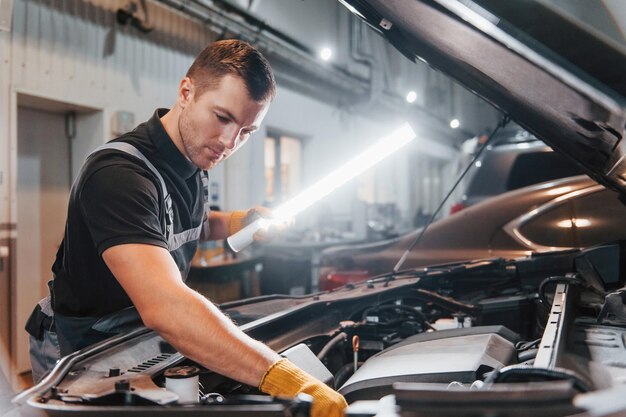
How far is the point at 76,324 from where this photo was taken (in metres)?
1.64

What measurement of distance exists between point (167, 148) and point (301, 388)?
0.99m

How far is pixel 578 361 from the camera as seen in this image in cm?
117

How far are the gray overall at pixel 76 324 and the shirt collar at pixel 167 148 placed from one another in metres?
0.10

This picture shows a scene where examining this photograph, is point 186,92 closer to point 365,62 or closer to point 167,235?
point 167,235

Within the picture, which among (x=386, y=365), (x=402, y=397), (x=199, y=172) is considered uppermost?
(x=199, y=172)

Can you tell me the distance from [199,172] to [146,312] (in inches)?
35.5

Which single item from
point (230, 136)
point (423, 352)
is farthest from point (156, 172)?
point (423, 352)

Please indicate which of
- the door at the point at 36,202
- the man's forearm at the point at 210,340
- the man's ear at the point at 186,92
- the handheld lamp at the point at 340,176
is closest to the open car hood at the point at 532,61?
the handheld lamp at the point at 340,176

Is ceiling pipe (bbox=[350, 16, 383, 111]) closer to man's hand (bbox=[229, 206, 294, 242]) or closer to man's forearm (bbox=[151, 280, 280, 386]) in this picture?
man's hand (bbox=[229, 206, 294, 242])

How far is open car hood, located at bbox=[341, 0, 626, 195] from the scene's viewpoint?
1308 mm

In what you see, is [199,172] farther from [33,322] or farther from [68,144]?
[68,144]

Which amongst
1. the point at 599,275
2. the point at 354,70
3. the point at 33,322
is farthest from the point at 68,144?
the point at 354,70

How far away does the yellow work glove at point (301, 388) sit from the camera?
40.6 inches

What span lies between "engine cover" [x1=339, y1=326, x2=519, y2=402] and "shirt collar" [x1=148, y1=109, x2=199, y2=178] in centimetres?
92
